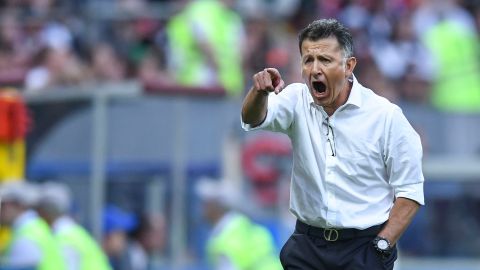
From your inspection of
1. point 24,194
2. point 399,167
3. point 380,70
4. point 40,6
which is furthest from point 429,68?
point 399,167

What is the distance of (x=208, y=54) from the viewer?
47.9 ft

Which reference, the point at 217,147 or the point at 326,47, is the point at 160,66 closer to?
the point at 217,147

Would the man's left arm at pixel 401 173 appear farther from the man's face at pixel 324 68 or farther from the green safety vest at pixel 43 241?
the green safety vest at pixel 43 241

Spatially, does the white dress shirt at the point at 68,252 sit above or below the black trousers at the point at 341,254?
below

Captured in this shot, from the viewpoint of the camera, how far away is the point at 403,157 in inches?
271

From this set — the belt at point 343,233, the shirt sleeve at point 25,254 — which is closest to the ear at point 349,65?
the belt at point 343,233

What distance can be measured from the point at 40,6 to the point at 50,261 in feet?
17.5

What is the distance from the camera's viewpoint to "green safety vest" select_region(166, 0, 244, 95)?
14.7 metres

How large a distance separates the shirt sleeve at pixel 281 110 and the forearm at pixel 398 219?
63 centimetres

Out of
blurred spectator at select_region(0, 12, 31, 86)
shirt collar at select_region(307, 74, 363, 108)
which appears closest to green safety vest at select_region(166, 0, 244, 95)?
blurred spectator at select_region(0, 12, 31, 86)

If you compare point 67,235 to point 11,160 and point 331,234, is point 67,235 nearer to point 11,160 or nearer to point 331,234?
point 11,160

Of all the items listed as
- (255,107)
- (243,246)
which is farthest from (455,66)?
(255,107)

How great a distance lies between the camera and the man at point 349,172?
6906mm

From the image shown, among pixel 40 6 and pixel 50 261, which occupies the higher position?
pixel 40 6
